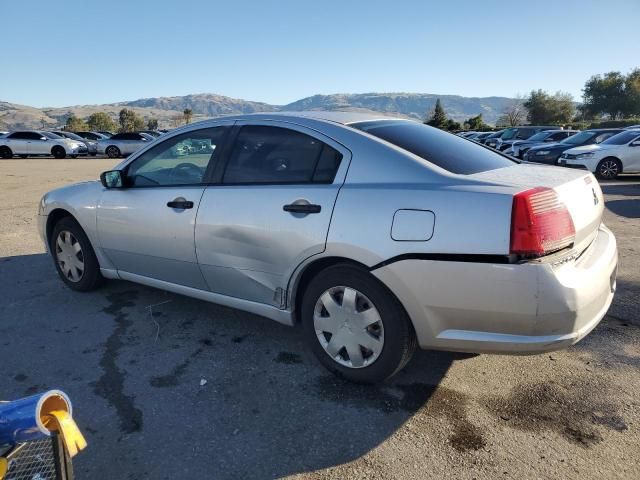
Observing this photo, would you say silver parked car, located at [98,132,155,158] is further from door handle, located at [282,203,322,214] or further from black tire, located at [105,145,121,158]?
door handle, located at [282,203,322,214]

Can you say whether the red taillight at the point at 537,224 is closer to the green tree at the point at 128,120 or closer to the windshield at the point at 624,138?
the windshield at the point at 624,138

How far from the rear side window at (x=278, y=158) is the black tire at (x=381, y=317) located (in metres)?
0.58

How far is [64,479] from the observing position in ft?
5.00

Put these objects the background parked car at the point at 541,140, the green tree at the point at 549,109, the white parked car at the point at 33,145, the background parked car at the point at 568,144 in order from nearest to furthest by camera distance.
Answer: the background parked car at the point at 568,144 < the background parked car at the point at 541,140 < the white parked car at the point at 33,145 < the green tree at the point at 549,109

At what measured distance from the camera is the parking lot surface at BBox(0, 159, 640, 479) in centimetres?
234

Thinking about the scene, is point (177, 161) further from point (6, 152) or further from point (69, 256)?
point (6, 152)

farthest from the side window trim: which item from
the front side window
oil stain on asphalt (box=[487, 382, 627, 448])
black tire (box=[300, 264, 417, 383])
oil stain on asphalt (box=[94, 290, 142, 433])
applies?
oil stain on asphalt (box=[487, 382, 627, 448])

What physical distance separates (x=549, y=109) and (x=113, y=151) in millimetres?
58933

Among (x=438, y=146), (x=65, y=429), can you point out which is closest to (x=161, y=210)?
(x=438, y=146)

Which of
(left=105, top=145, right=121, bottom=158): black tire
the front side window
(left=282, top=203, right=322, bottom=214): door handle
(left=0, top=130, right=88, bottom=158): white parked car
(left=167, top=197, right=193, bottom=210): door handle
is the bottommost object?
(left=105, top=145, right=121, bottom=158): black tire

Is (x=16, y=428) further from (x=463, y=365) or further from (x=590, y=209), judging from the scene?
(x=590, y=209)

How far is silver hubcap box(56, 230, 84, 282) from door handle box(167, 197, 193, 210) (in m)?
1.40

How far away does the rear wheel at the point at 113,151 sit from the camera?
93.7ft

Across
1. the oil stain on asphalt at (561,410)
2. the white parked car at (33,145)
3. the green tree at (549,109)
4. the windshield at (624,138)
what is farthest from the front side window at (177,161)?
the green tree at (549,109)
